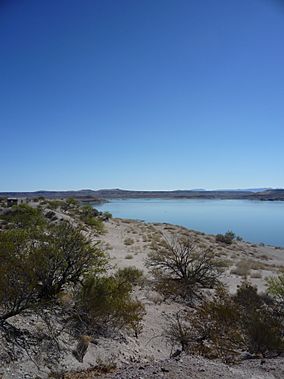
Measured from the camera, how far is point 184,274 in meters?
15.0

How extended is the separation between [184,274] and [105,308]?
6.78 meters

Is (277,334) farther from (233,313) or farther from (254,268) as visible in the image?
(254,268)

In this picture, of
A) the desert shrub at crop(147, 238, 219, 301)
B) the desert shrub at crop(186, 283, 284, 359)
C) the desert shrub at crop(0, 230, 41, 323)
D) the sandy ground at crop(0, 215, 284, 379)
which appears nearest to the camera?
the sandy ground at crop(0, 215, 284, 379)

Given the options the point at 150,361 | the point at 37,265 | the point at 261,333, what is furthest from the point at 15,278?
the point at 261,333

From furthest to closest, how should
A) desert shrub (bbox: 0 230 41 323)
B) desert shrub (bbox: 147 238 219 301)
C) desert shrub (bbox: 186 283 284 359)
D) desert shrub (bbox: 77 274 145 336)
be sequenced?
desert shrub (bbox: 147 238 219 301)
desert shrub (bbox: 77 274 145 336)
desert shrub (bbox: 186 283 284 359)
desert shrub (bbox: 0 230 41 323)

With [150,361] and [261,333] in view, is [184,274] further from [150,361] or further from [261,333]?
[150,361]

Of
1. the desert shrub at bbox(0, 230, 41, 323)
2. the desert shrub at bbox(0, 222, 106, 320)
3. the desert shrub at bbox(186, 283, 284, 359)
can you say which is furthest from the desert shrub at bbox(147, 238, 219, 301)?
the desert shrub at bbox(0, 230, 41, 323)

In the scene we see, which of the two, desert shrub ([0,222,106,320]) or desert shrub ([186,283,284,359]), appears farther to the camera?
desert shrub ([186,283,284,359])

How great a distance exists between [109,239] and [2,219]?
876cm

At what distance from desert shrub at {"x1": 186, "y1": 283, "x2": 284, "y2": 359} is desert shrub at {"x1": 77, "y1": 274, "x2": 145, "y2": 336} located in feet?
5.15

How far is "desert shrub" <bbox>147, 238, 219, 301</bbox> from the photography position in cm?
1359

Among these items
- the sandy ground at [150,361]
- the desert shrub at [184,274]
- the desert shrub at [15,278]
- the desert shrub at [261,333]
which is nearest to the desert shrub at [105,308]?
the sandy ground at [150,361]

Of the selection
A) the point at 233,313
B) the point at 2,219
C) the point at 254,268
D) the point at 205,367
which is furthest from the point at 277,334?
the point at 2,219

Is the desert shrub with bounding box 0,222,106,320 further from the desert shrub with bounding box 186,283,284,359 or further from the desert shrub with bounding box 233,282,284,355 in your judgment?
the desert shrub with bounding box 233,282,284,355
